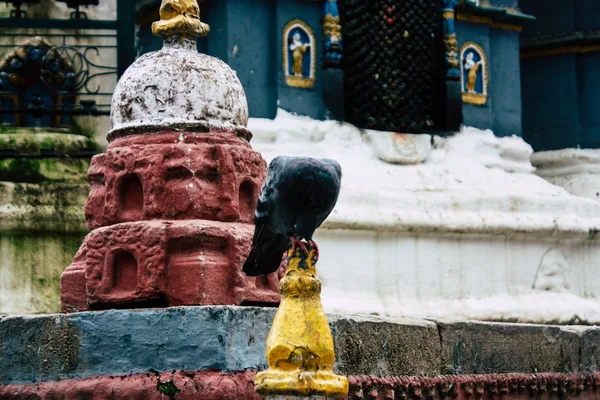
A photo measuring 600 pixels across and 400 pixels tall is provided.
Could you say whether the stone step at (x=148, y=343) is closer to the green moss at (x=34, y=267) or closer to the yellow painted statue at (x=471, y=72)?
the green moss at (x=34, y=267)

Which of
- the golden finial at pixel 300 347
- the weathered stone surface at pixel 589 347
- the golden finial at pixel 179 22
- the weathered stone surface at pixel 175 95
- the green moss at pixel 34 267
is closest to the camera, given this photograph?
the golden finial at pixel 300 347

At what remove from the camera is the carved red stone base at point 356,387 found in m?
5.14

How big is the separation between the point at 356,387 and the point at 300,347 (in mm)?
1520

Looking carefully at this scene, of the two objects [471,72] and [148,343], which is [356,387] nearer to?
[148,343]

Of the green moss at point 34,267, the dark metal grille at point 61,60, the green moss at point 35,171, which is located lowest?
the green moss at point 34,267

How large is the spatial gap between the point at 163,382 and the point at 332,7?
6.34 metres

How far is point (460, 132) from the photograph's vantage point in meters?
11.8

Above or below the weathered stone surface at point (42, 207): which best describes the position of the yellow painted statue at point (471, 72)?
above

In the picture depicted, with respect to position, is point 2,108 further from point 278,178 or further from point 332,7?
point 278,178

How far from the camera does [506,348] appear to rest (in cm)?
717

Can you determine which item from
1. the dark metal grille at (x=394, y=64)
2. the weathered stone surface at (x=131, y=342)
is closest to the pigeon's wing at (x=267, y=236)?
the weathered stone surface at (x=131, y=342)

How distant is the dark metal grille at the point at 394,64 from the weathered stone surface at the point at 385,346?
4762 mm

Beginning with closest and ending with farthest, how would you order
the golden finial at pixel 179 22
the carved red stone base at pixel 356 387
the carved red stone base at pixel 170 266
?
1. the carved red stone base at pixel 356 387
2. the carved red stone base at pixel 170 266
3. the golden finial at pixel 179 22

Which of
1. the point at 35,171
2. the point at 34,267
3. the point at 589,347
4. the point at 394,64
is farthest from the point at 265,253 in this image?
the point at 394,64
